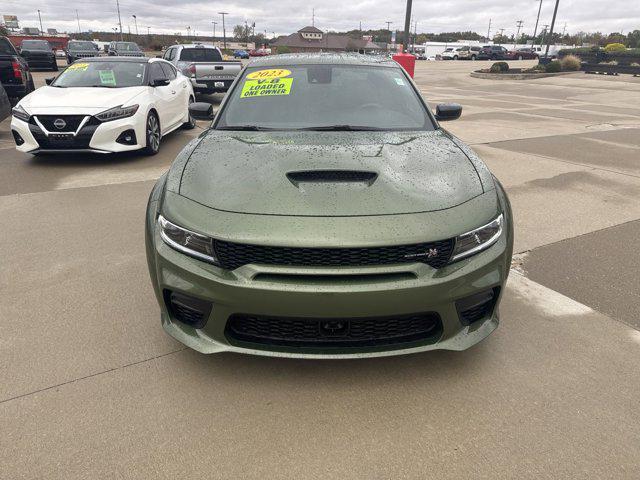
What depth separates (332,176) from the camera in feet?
7.98

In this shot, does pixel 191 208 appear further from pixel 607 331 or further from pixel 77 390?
pixel 607 331

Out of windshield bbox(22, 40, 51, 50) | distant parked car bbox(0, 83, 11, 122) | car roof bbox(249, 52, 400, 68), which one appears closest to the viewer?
car roof bbox(249, 52, 400, 68)

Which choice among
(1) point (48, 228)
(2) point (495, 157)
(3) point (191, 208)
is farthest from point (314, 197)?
(2) point (495, 157)

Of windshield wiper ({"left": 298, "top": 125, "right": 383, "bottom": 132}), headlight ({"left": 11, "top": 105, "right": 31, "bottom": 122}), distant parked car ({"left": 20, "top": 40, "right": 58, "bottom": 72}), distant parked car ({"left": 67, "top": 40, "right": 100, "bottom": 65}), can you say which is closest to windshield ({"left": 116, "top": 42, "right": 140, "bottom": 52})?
distant parked car ({"left": 67, "top": 40, "right": 100, "bottom": 65})

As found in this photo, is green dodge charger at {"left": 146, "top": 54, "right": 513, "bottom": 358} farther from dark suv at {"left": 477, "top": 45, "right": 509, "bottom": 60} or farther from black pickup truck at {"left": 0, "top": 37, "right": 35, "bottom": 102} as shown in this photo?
dark suv at {"left": 477, "top": 45, "right": 509, "bottom": 60}

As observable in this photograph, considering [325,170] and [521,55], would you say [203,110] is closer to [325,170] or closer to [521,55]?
[325,170]

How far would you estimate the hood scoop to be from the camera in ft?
7.86

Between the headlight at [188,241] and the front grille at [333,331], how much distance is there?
0.32 m

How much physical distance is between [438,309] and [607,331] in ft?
4.82

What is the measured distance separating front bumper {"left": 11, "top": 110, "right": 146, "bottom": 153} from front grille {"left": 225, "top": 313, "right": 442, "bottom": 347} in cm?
540

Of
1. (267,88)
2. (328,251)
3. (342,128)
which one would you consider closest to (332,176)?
(328,251)

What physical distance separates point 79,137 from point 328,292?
5782 millimetres

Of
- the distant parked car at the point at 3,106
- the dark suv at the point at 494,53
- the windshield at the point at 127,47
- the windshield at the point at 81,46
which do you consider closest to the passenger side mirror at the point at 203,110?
the distant parked car at the point at 3,106

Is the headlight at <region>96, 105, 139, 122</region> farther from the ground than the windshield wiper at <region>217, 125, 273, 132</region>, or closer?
→ closer
